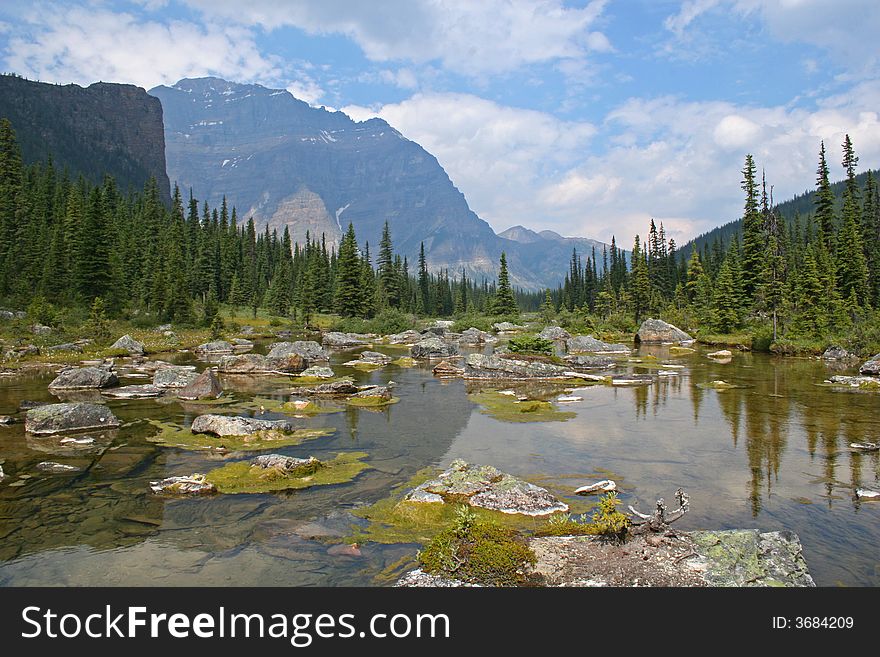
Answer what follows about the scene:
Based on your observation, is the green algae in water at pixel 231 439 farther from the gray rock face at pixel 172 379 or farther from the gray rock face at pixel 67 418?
the gray rock face at pixel 172 379

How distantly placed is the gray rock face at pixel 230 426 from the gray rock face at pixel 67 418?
394 cm

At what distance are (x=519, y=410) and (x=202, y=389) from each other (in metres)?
15.8

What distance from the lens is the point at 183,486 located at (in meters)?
13.0

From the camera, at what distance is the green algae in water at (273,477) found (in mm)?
13308

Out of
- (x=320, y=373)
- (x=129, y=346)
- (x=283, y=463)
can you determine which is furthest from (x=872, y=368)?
(x=129, y=346)

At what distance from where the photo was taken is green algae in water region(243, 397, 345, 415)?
2334 centimetres

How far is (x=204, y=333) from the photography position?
Result: 63656 millimetres

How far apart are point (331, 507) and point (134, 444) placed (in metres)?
9.28

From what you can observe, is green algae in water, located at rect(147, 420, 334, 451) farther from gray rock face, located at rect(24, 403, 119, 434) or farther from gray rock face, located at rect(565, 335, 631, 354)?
gray rock face, located at rect(565, 335, 631, 354)

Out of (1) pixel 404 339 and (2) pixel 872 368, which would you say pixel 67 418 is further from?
(1) pixel 404 339

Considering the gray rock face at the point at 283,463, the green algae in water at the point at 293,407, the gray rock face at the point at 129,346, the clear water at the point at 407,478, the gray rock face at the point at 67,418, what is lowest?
the clear water at the point at 407,478

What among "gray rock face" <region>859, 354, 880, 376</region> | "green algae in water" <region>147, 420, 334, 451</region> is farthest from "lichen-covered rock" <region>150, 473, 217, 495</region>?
"gray rock face" <region>859, 354, 880, 376</region>

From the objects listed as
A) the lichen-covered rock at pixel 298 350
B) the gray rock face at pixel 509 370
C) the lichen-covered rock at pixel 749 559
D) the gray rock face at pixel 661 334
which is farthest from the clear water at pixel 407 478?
the gray rock face at pixel 661 334

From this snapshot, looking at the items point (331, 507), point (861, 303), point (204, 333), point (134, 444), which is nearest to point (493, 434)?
point (331, 507)
